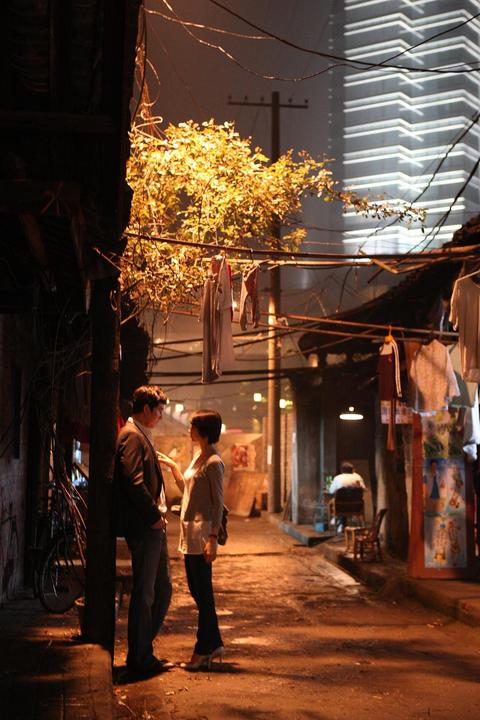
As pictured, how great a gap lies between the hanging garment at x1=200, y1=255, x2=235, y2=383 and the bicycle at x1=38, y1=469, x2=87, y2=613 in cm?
250

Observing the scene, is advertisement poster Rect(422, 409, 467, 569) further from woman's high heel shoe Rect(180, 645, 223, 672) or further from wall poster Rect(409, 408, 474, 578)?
woman's high heel shoe Rect(180, 645, 223, 672)

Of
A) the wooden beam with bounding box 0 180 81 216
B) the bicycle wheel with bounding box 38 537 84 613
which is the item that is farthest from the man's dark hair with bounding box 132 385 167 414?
the bicycle wheel with bounding box 38 537 84 613

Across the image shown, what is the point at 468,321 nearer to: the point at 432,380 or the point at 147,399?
the point at 432,380

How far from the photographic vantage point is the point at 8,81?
6586 mm

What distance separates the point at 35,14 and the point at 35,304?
3.56 meters

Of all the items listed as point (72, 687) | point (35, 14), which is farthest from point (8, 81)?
point (72, 687)

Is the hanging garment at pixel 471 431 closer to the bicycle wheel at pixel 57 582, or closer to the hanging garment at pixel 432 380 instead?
the hanging garment at pixel 432 380

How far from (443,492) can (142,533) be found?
8.11m

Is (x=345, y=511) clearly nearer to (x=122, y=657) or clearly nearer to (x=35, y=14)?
(x=122, y=657)

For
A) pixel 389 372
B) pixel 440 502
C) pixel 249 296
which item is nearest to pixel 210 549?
pixel 249 296

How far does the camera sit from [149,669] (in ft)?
26.7

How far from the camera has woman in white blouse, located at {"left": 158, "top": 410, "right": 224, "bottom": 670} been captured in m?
8.54

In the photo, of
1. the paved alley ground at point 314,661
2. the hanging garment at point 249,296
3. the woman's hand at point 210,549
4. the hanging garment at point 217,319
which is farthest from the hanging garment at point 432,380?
the woman's hand at point 210,549

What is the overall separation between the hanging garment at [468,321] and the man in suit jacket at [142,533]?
5.14m
